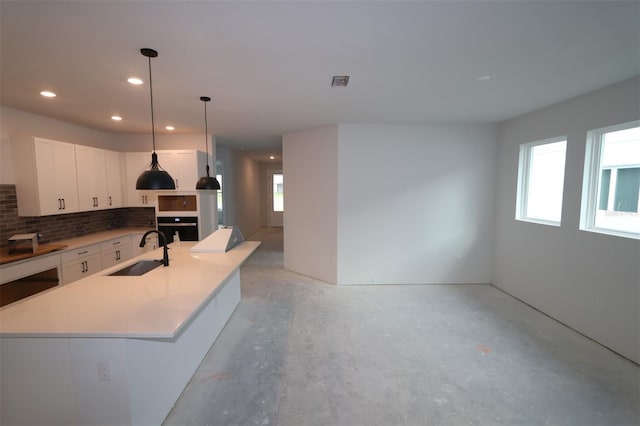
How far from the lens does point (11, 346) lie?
154cm

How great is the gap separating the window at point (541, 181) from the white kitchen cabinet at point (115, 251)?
633cm

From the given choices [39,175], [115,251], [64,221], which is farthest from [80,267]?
[39,175]

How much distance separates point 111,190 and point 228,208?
2.49 metres

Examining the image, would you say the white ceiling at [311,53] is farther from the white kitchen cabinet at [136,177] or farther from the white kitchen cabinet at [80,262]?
the white kitchen cabinet at [80,262]

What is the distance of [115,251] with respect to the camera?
4312 millimetres

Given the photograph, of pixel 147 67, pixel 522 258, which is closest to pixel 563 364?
pixel 522 258

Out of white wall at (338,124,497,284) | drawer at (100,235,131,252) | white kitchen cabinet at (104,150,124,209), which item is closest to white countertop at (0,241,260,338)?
drawer at (100,235,131,252)

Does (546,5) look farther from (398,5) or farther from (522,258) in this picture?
(522,258)

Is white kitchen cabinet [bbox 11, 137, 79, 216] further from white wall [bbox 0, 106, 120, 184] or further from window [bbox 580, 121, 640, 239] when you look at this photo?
window [bbox 580, 121, 640, 239]

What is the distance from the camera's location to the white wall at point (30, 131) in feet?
11.0

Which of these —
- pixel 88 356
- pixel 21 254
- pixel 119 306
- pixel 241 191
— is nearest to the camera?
pixel 88 356

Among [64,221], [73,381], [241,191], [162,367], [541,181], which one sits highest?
[541,181]

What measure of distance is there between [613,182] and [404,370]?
299 cm

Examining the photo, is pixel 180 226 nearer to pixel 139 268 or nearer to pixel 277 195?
pixel 139 268
